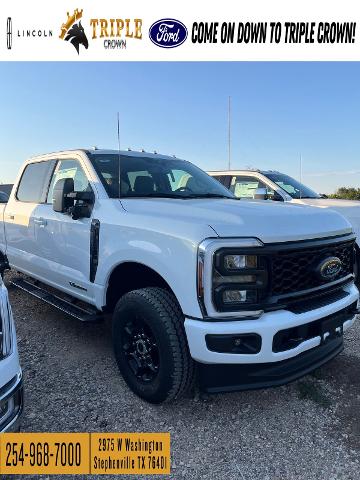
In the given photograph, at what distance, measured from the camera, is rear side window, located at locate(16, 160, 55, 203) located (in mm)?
4297

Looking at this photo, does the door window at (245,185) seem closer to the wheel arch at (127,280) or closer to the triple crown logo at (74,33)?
the triple crown logo at (74,33)

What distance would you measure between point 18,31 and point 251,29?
3712 millimetres

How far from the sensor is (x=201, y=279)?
7.46ft

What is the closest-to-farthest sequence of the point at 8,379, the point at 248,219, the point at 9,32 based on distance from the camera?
the point at 8,379, the point at 248,219, the point at 9,32

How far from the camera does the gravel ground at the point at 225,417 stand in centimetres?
224

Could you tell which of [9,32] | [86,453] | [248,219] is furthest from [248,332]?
[9,32]

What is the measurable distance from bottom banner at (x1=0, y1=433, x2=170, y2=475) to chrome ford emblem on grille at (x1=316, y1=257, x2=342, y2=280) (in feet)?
4.83

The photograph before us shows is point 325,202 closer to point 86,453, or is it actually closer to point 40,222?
point 40,222

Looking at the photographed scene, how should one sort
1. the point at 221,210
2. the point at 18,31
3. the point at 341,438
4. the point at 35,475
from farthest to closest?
the point at 18,31 < the point at 221,210 < the point at 341,438 < the point at 35,475

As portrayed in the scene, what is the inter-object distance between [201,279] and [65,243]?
72.6 inches

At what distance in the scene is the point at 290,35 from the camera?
6.16m

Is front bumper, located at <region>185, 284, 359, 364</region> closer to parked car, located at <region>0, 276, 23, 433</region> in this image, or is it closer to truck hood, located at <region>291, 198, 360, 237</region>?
parked car, located at <region>0, 276, 23, 433</region>

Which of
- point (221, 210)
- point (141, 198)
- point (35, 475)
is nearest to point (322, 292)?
point (221, 210)

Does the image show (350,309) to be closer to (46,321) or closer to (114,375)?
(114,375)
